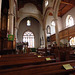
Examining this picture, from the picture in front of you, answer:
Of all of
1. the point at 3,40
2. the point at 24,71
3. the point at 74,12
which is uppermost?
the point at 74,12

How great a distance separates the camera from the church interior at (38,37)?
1.38 m

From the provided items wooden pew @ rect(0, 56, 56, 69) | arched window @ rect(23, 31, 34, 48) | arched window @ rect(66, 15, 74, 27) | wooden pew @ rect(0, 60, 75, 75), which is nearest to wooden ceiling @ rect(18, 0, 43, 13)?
arched window @ rect(66, 15, 74, 27)

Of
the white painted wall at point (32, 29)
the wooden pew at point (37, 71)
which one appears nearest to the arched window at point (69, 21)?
the white painted wall at point (32, 29)

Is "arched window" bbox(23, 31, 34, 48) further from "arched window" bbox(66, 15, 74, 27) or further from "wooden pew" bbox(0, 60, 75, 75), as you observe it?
"wooden pew" bbox(0, 60, 75, 75)

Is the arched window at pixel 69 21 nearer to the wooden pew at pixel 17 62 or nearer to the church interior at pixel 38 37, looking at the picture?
the church interior at pixel 38 37

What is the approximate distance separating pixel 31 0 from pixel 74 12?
705 cm

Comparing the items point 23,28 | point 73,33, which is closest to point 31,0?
point 23,28

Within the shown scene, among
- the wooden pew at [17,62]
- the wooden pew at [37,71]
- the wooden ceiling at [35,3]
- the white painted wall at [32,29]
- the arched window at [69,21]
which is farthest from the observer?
the white painted wall at [32,29]

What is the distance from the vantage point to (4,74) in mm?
1030

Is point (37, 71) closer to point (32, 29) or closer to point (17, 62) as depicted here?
point (17, 62)

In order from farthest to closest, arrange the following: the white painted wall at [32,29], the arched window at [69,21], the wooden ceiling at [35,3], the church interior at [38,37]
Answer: the white painted wall at [32,29]
the wooden ceiling at [35,3]
the arched window at [69,21]
the church interior at [38,37]

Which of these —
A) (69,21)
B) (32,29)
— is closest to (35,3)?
(32,29)

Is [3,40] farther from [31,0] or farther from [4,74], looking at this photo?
[31,0]

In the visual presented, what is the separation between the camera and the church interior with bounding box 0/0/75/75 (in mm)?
1379
